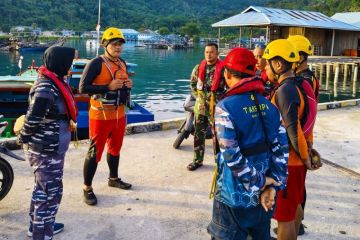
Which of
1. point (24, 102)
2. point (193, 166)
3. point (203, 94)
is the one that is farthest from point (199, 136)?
point (24, 102)

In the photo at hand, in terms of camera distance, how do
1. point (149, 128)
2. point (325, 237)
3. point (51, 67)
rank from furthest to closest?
point (149, 128) < point (325, 237) < point (51, 67)

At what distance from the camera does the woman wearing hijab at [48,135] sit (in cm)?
343

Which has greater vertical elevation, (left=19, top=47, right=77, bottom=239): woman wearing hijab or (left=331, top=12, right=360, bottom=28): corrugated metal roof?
(left=331, top=12, right=360, bottom=28): corrugated metal roof

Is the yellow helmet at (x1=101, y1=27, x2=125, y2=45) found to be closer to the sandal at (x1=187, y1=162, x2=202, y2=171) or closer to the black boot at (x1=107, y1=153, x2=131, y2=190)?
the black boot at (x1=107, y1=153, x2=131, y2=190)

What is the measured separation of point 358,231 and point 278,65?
2319 mm

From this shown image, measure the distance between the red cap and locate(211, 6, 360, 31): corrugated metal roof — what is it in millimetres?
24977

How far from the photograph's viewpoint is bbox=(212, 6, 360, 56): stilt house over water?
28.1 metres

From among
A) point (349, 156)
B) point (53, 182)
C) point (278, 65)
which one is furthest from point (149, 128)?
point (278, 65)

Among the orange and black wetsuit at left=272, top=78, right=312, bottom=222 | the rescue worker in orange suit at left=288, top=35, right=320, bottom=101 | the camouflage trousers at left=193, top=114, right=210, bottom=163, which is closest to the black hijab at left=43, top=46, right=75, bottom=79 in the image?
the orange and black wetsuit at left=272, top=78, right=312, bottom=222

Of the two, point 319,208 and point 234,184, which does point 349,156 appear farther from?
point 234,184

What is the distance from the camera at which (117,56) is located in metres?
4.80

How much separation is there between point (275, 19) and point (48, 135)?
26.6m

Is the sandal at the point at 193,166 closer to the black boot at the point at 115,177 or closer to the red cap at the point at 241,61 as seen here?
the black boot at the point at 115,177

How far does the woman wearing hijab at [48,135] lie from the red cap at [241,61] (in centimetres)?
167
